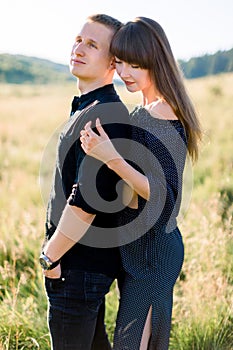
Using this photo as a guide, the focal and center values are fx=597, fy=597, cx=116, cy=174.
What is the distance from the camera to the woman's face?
7.59ft

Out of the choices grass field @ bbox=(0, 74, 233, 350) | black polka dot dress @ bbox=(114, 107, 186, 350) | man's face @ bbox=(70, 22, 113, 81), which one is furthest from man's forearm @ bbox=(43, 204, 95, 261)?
grass field @ bbox=(0, 74, 233, 350)

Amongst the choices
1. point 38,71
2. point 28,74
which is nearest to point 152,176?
point 28,74

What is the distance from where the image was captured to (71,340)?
232 cm

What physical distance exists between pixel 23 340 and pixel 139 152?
1531 millimetres

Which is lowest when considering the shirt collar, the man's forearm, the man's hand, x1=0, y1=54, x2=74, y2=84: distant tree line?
x1=0, y1=54, x2=74, y2=84: distant tree line

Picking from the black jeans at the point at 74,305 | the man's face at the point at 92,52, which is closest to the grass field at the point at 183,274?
the man's face at the point at 92,52

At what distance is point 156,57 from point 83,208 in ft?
2.14

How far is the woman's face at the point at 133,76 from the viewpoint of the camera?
2312 mm

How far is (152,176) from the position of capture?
2232 millimetres

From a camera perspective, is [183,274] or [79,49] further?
[183,274]

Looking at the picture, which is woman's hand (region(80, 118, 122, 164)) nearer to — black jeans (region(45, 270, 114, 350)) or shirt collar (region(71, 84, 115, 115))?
shirt collar (region(71, 84, 115, 115))

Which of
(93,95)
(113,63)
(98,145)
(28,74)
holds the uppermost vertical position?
(113,63)

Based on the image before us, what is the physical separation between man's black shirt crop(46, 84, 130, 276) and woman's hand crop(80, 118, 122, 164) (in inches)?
2.1

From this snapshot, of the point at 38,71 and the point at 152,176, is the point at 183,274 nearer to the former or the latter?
the point at 152,176
